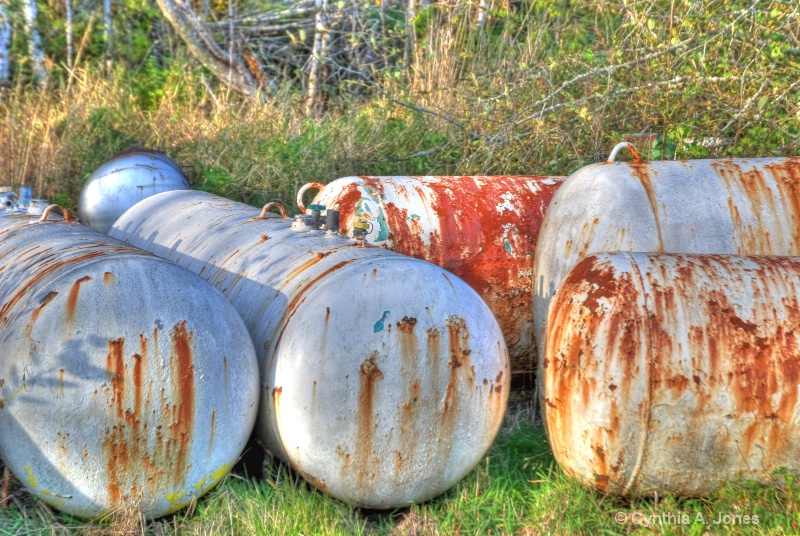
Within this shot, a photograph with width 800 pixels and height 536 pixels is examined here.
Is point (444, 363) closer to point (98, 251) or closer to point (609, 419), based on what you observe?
point (609, 419)

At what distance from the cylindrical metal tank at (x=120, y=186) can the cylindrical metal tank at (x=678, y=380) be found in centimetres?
433

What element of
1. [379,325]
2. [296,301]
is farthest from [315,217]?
[379,325]

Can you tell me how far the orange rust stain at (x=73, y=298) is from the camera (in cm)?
261

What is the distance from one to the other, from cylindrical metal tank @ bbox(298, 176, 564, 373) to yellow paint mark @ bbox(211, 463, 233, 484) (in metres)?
1.52

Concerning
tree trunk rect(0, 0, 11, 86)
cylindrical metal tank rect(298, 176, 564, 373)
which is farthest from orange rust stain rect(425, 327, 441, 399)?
tree trunk rect(0, 0, 11, 86)

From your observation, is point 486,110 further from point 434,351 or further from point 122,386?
point 122,386

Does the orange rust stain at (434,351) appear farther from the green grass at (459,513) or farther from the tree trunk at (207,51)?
the tree trunk at (207,51)

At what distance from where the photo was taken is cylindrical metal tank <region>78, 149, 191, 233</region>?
248 inches

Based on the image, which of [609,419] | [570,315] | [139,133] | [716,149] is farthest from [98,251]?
[139,133]

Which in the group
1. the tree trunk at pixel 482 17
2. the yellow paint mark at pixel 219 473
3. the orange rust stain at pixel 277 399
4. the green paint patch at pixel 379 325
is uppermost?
the tree trunk at pixel 482 17

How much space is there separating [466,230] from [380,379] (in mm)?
1668

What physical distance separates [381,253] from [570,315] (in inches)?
29.5

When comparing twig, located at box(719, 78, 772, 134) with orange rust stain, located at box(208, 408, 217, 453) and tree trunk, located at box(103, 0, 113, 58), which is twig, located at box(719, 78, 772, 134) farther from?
tree trunk, located at box(103, 0, 113, 58)

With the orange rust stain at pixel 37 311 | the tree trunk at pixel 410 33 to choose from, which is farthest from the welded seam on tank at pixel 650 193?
the tree trunk at pixel 410 33
